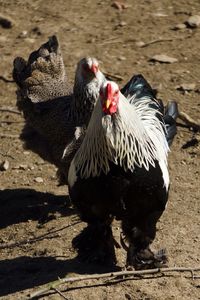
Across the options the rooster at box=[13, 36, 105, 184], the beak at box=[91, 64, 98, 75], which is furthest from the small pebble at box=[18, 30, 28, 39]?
the beak at box=[91, 64, 98, 75]

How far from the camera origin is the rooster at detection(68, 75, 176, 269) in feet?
17.0

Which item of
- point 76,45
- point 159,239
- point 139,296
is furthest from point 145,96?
point 76,45

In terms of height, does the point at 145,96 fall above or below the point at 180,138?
above

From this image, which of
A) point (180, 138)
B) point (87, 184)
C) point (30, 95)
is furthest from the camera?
point (180, 138)

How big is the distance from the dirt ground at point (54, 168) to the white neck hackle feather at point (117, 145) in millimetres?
823

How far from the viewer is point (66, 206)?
695cm

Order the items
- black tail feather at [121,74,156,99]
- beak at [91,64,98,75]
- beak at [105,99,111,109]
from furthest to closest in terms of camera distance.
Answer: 1. beak at [91,64,98,75]
2. black tail feather at [121,74,156,99]
3. beak at [105,99,111,109]

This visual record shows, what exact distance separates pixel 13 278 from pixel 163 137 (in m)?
1.63

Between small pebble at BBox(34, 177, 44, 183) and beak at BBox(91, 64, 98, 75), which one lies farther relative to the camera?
small pebble at BBox(34, 177, 44, 183)

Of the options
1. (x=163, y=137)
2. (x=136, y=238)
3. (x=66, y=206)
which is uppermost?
(x=163, y=137)

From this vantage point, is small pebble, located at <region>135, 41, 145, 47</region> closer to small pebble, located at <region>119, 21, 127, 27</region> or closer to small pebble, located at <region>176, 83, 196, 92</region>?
small pebble, located at <region>119, 21, 127, 27</region>

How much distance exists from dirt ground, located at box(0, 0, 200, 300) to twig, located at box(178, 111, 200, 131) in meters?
0.07

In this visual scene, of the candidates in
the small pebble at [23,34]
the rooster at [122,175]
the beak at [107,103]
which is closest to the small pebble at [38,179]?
the rooster at [122,175]

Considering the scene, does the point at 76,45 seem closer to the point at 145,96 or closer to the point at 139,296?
the point at 145,96
